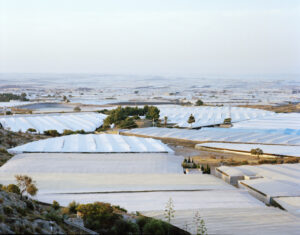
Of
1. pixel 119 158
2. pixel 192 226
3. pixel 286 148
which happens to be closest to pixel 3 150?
pixel 119 158

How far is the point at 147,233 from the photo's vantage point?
1106 cm

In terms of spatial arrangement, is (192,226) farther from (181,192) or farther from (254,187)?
(254,187)

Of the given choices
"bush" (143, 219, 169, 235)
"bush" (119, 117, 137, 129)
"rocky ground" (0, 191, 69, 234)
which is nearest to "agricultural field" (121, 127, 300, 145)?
"bush" (119, 117, 137, 129)

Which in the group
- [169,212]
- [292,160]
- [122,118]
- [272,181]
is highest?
[169,212]

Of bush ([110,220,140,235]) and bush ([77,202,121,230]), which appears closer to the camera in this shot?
bush ([110,220,140,235])

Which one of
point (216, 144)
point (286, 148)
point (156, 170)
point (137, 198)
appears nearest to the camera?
point (137, 198)

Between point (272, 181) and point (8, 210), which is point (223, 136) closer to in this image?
point (272, 181)

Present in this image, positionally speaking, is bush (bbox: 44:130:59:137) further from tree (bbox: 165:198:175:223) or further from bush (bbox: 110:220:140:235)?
bush (bbox: 110:220:140:235)

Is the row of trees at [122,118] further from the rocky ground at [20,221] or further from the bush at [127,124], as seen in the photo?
the rocky ground at [20,221]

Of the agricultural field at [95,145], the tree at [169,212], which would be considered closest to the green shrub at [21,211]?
the tree at [169,212]

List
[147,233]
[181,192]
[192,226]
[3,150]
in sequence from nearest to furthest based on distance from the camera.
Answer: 1. [147,233]
2. [192,226]
3. [181,192]
4. [3,150]

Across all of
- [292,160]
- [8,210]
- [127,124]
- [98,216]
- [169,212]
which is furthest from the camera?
[127,124]

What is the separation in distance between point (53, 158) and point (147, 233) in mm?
17099

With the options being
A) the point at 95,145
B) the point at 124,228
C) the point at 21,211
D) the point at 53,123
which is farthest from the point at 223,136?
the point at 21,211
